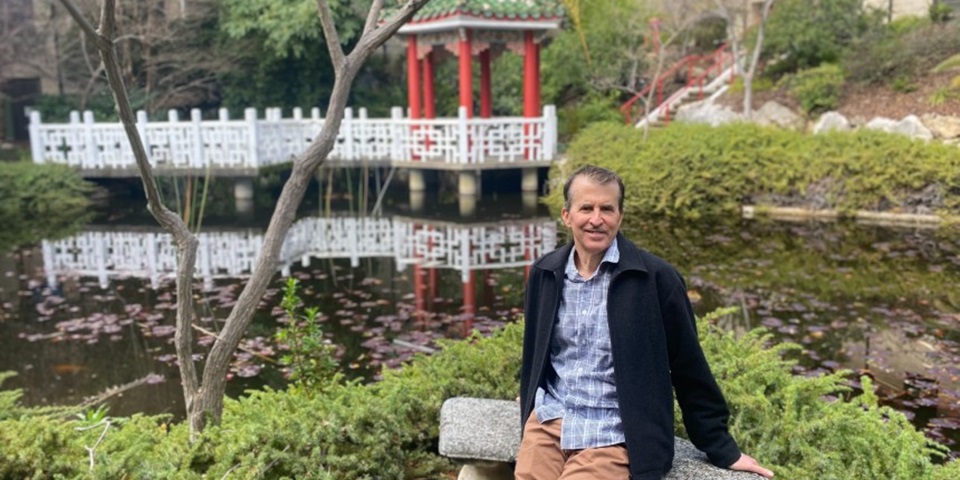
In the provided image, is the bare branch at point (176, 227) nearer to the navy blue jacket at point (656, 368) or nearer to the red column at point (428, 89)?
the navy blue jacket at point (656, 368)

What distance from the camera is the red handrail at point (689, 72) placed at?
1762 cm

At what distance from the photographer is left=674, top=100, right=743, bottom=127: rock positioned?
1591 centimetres

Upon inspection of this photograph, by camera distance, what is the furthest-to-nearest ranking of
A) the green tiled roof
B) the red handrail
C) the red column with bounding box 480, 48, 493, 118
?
1. the red handrail
2. the red column with bounding box 480, 48, 493, 118
3. the green tiled roof

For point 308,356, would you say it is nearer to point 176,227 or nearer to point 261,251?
point 261,251

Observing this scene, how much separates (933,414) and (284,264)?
696 cm

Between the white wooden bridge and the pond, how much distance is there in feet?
0.12

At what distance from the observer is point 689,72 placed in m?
19.0

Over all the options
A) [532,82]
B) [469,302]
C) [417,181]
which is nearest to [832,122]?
[532,82]

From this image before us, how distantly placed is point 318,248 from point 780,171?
6.87 m

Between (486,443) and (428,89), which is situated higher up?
(428,89)

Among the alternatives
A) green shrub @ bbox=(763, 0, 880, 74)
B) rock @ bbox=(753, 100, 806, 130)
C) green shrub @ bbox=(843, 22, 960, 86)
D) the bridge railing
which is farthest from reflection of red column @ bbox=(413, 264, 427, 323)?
green shrub @ bbox=(763, 0, 880, 74)

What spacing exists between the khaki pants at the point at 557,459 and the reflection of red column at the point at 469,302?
164 inches

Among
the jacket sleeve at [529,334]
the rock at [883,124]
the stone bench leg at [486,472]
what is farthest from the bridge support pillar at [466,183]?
the jacket sleeve at [529,334]

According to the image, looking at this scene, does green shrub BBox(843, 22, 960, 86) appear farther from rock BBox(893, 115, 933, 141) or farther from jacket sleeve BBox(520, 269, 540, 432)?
jacket sleeve BBox(520, 269, 540, 432)
